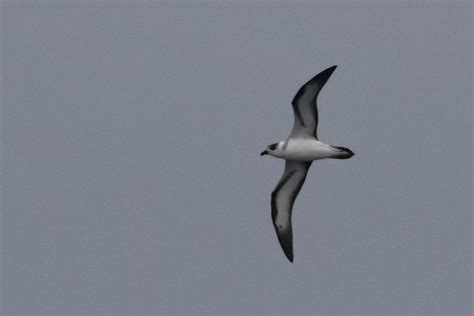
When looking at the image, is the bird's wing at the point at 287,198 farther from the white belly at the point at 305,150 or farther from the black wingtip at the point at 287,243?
the white belly at the point at 305,150

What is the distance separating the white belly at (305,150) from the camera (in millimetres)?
32500

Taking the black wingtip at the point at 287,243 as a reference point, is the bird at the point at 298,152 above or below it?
above

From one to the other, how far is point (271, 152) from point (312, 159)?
143 cm

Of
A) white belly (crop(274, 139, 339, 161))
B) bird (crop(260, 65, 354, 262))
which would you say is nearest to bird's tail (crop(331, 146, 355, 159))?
bird (crop(260, 65, 354, 262))

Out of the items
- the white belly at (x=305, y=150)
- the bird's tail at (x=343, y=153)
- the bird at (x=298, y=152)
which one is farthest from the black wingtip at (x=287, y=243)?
the bird's tail at (x=343, y=153)

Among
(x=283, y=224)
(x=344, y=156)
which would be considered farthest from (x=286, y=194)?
(x=344, y=156)

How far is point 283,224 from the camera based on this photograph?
35.1m

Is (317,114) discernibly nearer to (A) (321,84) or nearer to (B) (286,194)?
(A) (321,84)

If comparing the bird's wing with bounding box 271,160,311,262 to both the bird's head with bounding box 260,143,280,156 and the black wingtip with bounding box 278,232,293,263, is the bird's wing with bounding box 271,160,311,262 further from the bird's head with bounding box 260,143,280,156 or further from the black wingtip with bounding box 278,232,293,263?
the bird's head with bounding box 260,143,280,156

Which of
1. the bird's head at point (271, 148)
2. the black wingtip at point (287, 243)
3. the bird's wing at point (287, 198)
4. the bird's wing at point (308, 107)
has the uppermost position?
the bird's wing at point (308, 107)

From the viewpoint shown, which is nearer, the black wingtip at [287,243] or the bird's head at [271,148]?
the bird's head at [271,148]

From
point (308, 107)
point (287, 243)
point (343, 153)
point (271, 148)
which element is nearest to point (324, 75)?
point (308, 107)

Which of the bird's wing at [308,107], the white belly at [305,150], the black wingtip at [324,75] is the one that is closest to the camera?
the black wingtip at [324,75]

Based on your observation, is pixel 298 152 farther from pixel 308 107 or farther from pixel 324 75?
pixel 324 75
